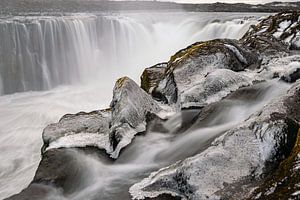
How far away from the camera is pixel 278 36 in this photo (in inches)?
485

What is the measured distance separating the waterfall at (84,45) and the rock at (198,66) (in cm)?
1004

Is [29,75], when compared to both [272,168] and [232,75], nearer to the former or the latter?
[232,75]

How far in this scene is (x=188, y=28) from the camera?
24.8 meters

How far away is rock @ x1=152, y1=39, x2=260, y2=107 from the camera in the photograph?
7926 mm

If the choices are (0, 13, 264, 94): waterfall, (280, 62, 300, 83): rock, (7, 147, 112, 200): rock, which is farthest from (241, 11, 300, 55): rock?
(7, 147, 112, 200): rock

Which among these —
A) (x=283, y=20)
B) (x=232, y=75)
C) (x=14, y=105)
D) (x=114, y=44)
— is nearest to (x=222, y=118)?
(x=232, y=75)

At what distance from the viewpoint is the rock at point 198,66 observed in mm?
7926

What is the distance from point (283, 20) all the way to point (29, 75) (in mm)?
13530

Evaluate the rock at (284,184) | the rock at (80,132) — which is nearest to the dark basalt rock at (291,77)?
the rock at (284,184)

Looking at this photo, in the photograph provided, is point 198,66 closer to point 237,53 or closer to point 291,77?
point 237,53

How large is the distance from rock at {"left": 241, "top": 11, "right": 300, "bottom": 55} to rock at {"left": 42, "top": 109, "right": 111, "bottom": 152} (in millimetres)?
5323

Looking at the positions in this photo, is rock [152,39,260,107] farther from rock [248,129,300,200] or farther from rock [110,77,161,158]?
rock [248,129,300,200]

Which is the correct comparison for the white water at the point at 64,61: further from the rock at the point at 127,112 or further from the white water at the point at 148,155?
the white water at the point at 148,155

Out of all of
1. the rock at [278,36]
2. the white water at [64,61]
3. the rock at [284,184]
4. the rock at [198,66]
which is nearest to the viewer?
the rock at [284,184]
